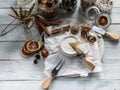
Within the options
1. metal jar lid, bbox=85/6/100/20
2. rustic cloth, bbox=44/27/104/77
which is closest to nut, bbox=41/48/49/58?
rustic cloth, bbox=44/27/104/77

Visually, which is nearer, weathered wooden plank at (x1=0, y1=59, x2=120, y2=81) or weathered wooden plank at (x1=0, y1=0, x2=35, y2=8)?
weathered wooden plank at (x1=0, y1=59, x2=120, y2=81)

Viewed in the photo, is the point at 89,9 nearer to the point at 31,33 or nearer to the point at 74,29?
the point at 74,29

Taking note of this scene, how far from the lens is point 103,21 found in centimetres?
134

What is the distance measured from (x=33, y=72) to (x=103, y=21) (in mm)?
345

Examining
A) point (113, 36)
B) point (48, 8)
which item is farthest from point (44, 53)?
point (113, 36)

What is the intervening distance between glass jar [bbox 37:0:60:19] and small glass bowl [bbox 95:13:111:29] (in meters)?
0.17

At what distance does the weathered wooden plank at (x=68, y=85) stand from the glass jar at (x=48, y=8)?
269mm

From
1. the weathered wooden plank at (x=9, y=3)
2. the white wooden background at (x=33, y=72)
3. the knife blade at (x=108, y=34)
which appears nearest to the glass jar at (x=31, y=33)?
the white wooden background at (x=33, y=72)

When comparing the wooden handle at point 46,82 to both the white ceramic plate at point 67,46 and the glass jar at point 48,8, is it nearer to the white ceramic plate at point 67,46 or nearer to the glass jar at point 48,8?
the white ceramic plate at point 67,46

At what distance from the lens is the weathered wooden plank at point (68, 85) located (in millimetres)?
1229

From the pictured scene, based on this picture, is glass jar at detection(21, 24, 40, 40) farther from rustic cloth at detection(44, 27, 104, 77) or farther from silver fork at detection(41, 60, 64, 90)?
silver fork at detection(41, 60, 64, 90)

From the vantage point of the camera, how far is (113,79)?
1254mm

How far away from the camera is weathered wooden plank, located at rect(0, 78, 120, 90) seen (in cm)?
123

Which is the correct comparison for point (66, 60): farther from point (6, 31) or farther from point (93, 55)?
point (6, 31)
